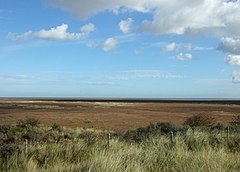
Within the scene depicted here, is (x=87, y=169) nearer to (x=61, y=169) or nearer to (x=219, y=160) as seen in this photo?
(x=61, y=169)

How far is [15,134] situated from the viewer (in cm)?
2714

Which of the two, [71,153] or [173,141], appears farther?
[173,141]

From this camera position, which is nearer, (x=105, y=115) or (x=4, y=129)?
(x=4, y=129)

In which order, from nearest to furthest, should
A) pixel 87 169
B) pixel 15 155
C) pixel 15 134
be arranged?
pixel 87 169 → pixel 15 155 → pixel 15 134

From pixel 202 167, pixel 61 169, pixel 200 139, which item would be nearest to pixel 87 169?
pixel 61 169

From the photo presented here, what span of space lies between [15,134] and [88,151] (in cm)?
1547

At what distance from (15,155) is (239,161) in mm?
5949

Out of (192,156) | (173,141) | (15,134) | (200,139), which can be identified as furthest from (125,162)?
(15,134)

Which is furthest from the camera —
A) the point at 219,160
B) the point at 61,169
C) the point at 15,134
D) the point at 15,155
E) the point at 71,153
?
the point at 15,134

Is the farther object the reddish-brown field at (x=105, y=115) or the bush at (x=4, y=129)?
the reddish-brown field at (x=105, y=115)

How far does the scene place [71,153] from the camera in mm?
12625

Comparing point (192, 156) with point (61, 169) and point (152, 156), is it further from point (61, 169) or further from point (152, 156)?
point (61, 169)

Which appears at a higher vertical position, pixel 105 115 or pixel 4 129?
pixel 4 129

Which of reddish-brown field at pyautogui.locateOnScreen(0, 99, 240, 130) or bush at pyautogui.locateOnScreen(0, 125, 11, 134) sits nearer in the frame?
bush at pyautogui.locateOnScreen(0, 125, 11, 134)
